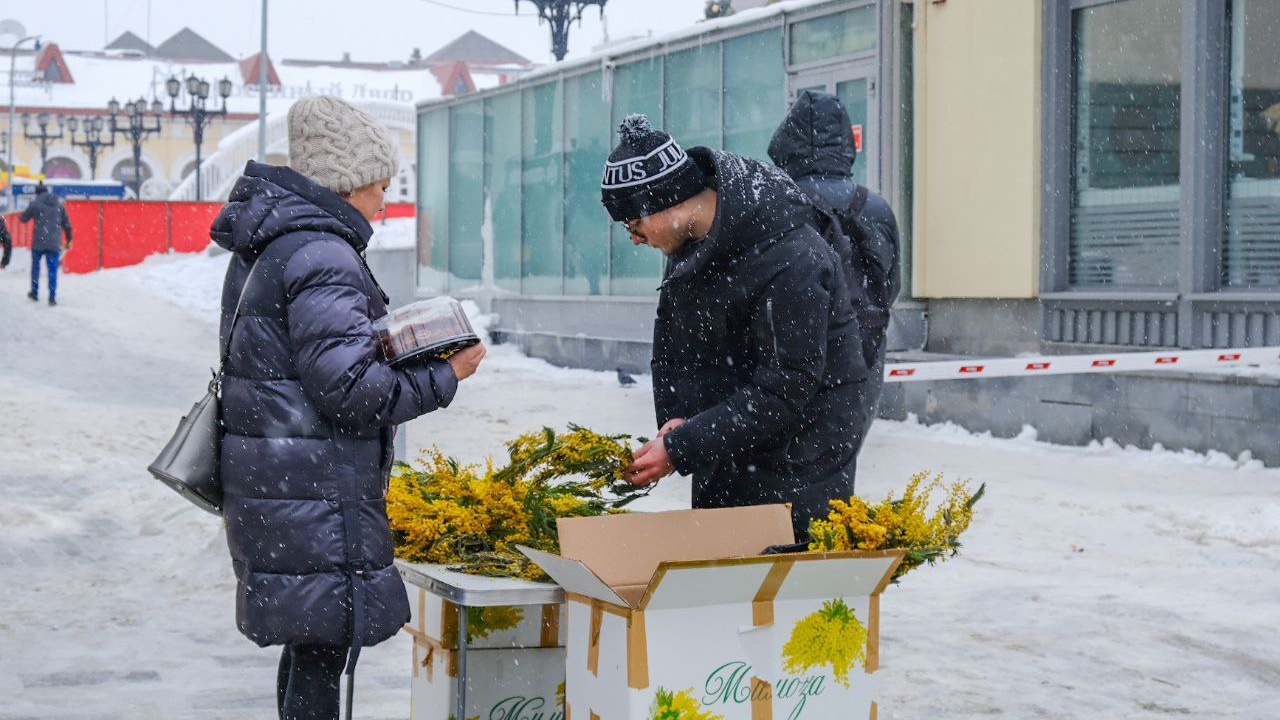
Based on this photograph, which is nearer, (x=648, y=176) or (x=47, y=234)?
(x=648, y=176)

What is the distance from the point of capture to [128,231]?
38.0 meters

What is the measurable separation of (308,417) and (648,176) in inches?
33.9

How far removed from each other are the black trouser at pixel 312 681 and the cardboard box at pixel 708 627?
1.69 ft

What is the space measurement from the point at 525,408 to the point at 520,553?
11096mm

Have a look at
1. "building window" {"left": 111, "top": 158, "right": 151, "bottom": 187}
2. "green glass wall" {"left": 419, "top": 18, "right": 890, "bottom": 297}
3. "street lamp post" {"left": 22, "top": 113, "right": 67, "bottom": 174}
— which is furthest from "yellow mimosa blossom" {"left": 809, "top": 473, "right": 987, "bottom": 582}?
"building window" {"left": 111, "top": 158, "right": 151, "bottom": 187}

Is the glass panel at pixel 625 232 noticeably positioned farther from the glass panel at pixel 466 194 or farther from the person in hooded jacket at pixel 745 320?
the person in hooded jacket at pixel 745 320

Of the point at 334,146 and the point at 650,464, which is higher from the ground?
the point at 334,146

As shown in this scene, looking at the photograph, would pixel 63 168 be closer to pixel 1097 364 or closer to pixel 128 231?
Result: pixel 128 231

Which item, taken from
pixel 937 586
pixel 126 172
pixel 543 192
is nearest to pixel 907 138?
pixel 543 192

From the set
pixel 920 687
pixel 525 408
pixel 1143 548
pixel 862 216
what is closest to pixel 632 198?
pixel 862 216

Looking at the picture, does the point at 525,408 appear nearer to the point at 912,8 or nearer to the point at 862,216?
the point at 912,8

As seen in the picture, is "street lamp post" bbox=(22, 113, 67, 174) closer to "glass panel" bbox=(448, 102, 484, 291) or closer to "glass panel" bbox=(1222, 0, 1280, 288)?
"glass panel" bbox=(448, 102, 484, 291)

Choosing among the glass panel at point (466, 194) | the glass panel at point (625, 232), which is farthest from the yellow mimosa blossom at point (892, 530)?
→ the glass panel at point (466, 194)

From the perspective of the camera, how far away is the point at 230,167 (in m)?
59.5
